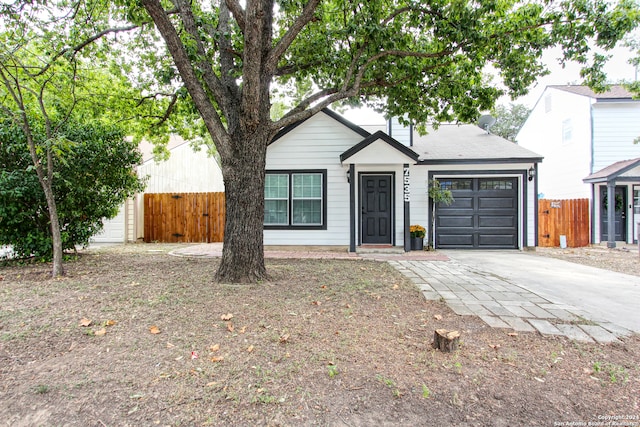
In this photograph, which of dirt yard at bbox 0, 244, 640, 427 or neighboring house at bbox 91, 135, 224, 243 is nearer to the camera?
dirt yard at bbox 0, 244, 640, 427

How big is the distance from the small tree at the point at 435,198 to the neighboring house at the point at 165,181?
8.08 meters

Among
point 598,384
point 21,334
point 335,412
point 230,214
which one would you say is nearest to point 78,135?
point 230,214

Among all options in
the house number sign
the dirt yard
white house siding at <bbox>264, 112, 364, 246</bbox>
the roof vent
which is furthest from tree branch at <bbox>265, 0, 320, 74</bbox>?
the roof vent

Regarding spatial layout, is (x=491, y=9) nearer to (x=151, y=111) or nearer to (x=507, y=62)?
(x=507, y=62)

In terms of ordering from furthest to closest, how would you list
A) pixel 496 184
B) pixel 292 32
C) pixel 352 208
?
pixel 496 184
pixel 352 208
pixel 292 32

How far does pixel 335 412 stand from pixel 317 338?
39.2 inches

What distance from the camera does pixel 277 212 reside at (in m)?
9.81

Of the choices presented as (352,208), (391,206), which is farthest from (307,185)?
(391,206)

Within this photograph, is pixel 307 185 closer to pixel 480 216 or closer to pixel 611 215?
pixel 480 216

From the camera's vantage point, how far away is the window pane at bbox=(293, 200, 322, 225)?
9.71 m

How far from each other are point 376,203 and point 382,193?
1.15 feet

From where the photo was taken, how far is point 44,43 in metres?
6.16

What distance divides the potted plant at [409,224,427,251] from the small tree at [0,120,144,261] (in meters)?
7.50

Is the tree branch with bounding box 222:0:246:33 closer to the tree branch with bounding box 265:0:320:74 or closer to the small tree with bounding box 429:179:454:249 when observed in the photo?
the tree branch with bounding box 265:0:320:74
